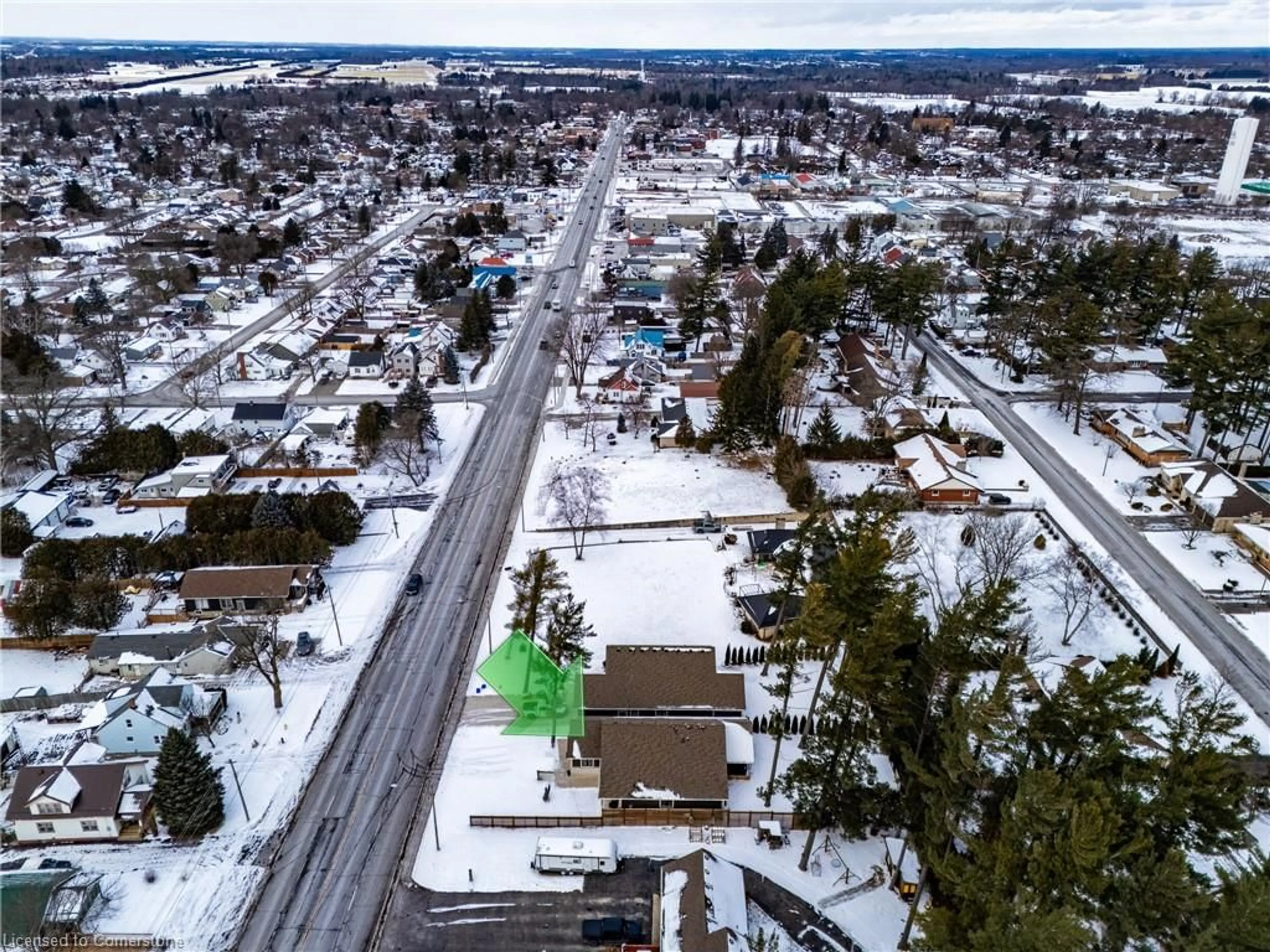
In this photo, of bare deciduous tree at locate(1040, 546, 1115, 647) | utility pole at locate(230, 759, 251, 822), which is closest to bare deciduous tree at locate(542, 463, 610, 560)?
utility pole at locate(230, 759, 251, 822)

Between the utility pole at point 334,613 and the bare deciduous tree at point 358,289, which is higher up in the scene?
the bare deciduous tree at point 358,289

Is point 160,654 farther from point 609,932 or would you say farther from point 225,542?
point 609,932

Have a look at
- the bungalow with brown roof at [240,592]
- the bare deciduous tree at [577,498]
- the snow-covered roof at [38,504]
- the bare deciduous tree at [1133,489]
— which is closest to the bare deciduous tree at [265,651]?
the bungalow with brown roof at [240,592]

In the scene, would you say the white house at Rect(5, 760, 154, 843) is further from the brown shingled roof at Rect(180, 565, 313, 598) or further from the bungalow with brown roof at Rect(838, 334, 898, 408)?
the bungalow with brown roof at Rect(838, 334, 898, 408)

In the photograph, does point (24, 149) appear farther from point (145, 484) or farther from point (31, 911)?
point (31, 911)

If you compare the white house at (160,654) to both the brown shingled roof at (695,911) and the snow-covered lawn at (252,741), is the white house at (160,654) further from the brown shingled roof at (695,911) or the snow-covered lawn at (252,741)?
the brown shingled roof at (695,911)

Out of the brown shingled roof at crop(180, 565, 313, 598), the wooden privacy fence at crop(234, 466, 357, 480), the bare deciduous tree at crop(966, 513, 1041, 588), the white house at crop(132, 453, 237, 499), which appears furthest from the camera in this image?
the wooden privacy fence at crop(234, 466, 357, 480)
